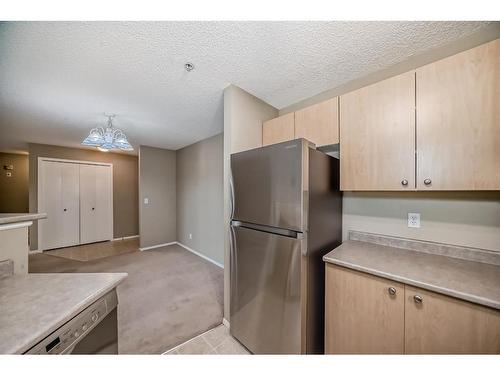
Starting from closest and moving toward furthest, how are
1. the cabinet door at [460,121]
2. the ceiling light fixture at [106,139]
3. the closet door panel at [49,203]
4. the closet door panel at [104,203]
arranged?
the cabinet door at [460,121], the ceiling light fixture at [106,139], the closet door panel at [49,203], the closet door panel at [104,203]

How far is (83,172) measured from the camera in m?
4.25

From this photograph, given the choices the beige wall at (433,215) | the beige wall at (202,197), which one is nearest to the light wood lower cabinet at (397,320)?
the beige wall at (433,215)

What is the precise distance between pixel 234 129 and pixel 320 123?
30.1 inches

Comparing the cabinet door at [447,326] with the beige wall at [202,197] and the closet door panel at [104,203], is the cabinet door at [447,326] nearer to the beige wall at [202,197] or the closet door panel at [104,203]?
the beige wall at [202,197]

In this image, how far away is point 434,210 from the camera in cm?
129

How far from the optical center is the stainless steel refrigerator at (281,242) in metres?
1.15

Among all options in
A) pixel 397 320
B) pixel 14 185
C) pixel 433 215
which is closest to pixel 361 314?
pixel 397 320

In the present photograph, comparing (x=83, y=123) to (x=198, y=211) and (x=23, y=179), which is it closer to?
(x=198, y=211)

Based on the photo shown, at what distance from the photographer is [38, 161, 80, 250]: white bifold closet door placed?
12.5ft

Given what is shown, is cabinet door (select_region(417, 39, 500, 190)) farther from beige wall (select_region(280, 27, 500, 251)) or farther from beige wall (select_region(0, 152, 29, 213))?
beige wall (select_region(0, 152, 29, 213))

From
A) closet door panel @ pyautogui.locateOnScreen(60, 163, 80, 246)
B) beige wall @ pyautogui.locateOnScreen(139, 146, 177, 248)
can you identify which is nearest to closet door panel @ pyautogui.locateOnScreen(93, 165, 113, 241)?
closet door panel @ pyautogui.locateOnScreen(60, 163, 80, 246)

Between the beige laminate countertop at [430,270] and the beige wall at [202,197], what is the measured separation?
89.9 inches
